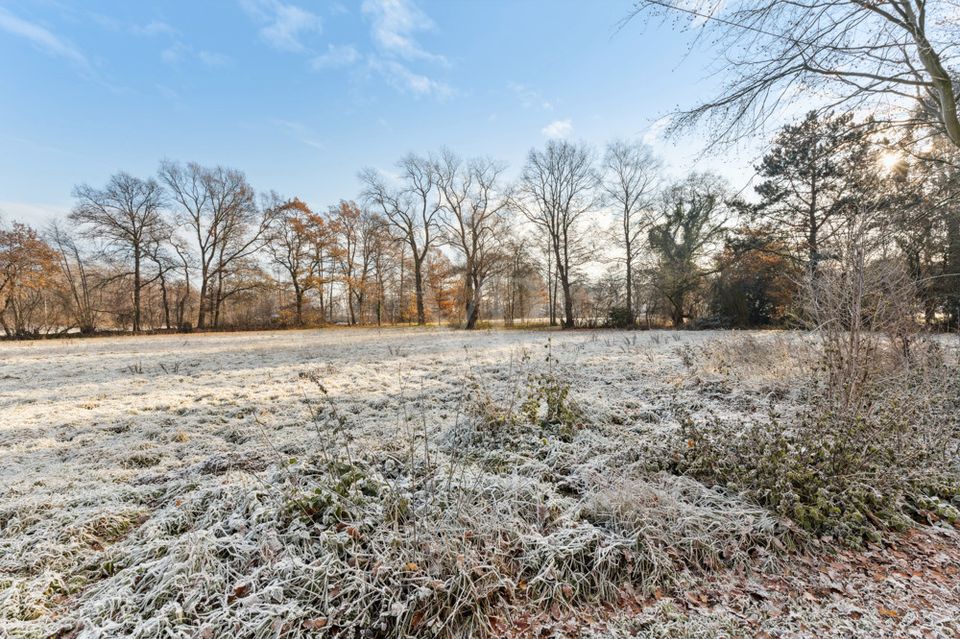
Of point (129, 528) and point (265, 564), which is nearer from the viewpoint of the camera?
point (265, 564)

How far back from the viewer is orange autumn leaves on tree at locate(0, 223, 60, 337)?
19406mm

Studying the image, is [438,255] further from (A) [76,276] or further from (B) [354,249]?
(A) [76,276]

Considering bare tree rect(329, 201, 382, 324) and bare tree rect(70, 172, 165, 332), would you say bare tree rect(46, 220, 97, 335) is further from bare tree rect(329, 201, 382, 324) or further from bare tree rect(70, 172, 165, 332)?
bare tree rect(329, 201, 382, 324)

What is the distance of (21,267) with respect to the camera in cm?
1970

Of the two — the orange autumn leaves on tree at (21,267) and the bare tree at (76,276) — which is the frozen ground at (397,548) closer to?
the orange autumn leaves on tree at (21,267)

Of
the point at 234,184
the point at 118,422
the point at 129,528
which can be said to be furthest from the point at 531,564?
the point at 234,184

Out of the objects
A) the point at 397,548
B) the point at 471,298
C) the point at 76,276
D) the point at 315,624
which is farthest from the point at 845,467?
the point at 76,276

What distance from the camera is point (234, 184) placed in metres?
25.1

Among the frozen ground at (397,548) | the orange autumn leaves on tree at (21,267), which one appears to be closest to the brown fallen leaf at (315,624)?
the frozen ground at (397,548)

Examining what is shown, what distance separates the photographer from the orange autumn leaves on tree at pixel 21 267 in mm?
19406

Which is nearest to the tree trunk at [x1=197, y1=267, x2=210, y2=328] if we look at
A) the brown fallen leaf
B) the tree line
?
the tree line

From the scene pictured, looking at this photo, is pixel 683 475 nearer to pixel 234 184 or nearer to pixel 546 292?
pixel 546 292

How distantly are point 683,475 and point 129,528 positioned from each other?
401 cm

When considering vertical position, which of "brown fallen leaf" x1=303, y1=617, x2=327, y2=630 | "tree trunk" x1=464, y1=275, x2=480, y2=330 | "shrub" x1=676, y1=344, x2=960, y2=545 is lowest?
"brown fallen leaf" x1=303, y1=617, x2=327, y2=630
